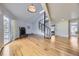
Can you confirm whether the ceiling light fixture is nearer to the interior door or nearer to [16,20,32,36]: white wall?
[16,20,32,36]: white wall

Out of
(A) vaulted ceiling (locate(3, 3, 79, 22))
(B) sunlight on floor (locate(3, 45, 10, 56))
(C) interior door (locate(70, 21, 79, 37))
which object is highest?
→ (A) vaulted ceiling (locate(3, 3, 79, 22))

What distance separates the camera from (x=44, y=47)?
198 cm

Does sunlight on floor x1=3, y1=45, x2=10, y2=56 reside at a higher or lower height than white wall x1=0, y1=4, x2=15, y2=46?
lower

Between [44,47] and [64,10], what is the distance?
644 mm

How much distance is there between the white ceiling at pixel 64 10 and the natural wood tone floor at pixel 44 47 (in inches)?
14.0

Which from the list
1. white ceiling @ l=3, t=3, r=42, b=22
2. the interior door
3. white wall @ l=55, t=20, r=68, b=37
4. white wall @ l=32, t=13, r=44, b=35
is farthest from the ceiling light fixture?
the interior door

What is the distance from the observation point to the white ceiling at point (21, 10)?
196cm

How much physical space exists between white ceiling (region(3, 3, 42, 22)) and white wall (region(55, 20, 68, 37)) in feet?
1.27

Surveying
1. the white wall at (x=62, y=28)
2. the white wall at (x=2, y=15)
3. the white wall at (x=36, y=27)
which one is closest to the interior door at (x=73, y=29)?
the white wall at (x=62, y=28)

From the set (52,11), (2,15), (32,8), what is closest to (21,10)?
(32,8)

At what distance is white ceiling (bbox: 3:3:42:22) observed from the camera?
1958 mm

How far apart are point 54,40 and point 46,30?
0.21 m

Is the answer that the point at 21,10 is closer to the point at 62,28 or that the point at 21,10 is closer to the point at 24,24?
the point at 24,24

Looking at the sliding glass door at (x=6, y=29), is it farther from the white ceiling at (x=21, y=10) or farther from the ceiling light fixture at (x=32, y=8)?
the ceiling light fixture at (x=32, y=8)
